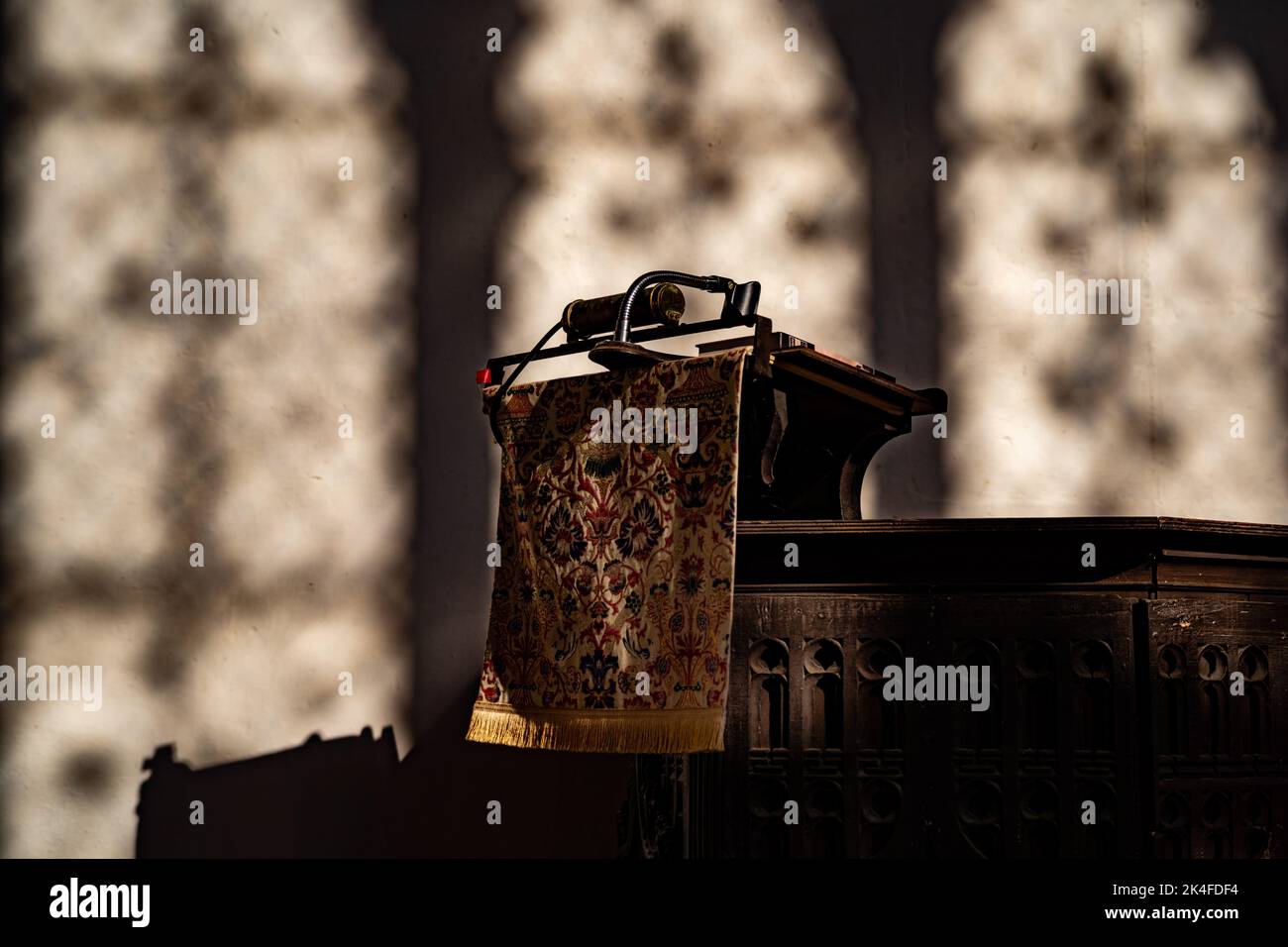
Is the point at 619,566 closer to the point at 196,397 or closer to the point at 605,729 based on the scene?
the point at 605,729

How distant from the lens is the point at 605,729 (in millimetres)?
2324

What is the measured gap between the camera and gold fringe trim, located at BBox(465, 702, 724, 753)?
221 centimetres

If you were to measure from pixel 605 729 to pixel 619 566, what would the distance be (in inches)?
12.4

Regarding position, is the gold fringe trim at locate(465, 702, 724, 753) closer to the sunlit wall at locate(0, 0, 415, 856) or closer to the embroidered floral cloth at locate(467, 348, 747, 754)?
the embroidered floral cloth at locate(467, 348, 747, 754)

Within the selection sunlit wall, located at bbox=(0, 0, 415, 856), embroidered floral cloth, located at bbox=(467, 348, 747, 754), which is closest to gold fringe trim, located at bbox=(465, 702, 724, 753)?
embroidered floral cloth, located at bbox=(467, 348, 747, 754)

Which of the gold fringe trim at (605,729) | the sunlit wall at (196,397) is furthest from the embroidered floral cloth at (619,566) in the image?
the sunlit wall at (196,397)

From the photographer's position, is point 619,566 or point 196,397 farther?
point 196,397

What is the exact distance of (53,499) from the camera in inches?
144

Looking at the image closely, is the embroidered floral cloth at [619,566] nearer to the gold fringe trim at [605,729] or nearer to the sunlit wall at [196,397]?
the gold fringe trim at [605,729]

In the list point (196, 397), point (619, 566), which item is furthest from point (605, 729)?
point (196, 397)
